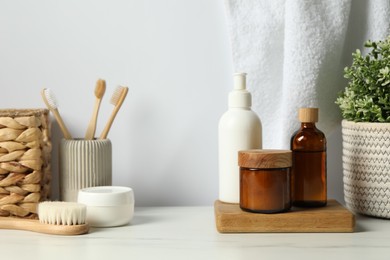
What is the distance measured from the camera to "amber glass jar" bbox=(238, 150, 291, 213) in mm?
797

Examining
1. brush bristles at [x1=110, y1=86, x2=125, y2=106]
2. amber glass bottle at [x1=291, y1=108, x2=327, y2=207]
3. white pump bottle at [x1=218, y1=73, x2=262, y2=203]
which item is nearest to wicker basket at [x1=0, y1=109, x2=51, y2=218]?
brush bristles at [x1=110, y1=86, x2=125, y2=106]

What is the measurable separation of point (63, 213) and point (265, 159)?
0.98 ft

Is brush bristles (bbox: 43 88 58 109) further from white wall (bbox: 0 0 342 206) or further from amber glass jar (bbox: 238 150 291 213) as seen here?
amber glass jar (bbox: 238 150 291 213)

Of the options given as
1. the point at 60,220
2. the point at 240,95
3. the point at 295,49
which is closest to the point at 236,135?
the point at 240,95

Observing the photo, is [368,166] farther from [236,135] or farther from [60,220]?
[60,220]

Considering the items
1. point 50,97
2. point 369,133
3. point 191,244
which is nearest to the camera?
point 191,244

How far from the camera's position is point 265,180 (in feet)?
2.62

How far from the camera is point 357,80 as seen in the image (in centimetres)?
91

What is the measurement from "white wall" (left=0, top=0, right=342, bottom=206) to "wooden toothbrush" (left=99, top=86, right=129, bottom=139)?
57 millimetres

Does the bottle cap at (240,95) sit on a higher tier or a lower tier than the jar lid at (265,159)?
higher

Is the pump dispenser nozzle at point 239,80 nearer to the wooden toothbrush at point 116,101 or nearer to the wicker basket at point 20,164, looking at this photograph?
the wooden toothbrush at point 116,101

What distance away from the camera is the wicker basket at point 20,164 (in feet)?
2.88

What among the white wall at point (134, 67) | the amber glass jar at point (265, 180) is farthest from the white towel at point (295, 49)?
the amber glass jar at point (265, 180)

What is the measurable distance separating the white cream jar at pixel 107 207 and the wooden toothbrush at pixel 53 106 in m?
0.16
